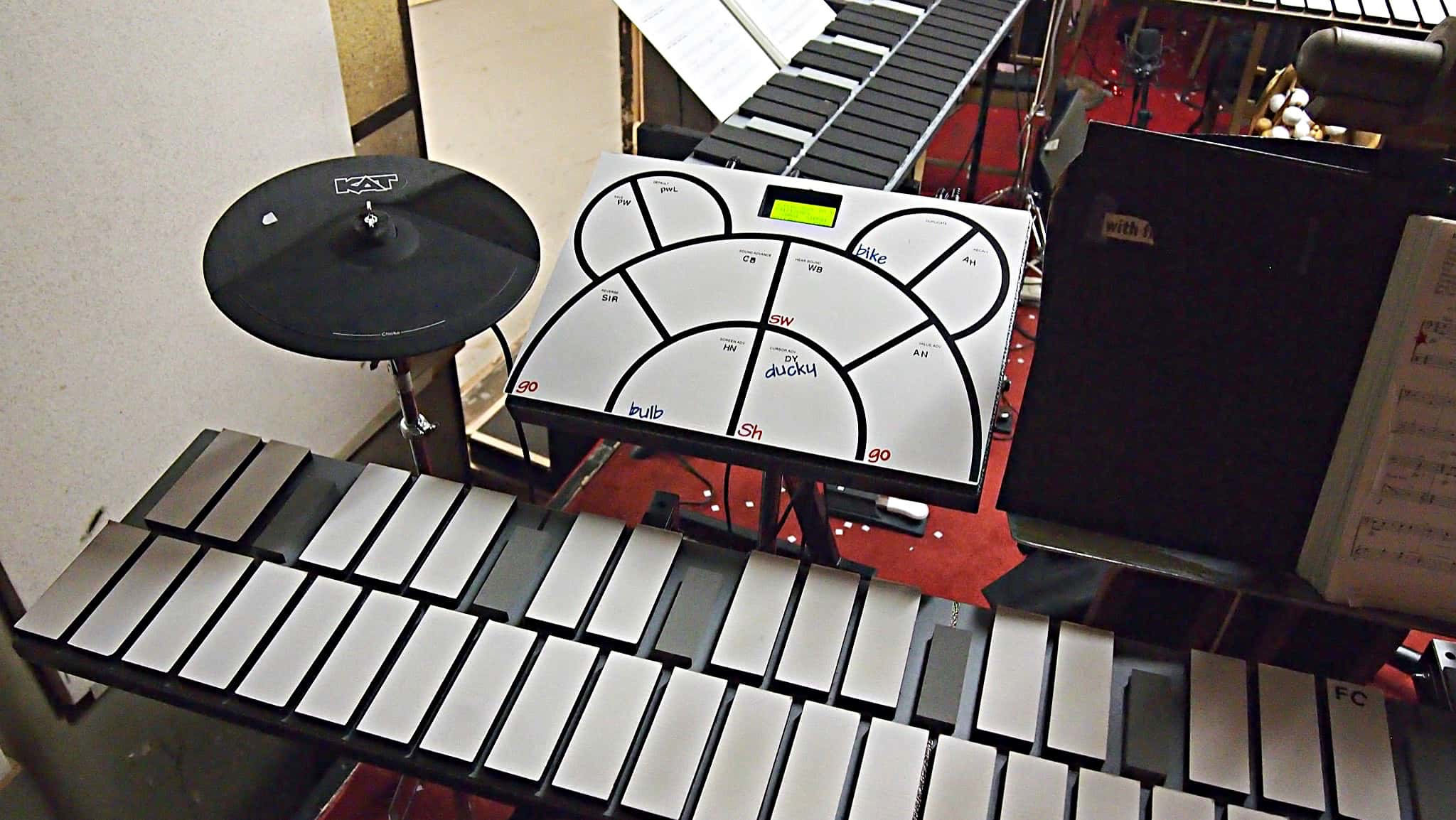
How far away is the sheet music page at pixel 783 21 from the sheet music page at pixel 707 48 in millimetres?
23

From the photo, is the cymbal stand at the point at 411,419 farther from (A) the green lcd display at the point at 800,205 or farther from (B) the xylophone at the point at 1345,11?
(B) the xylophone at the point at 1345,11

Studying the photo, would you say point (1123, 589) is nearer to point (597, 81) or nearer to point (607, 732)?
point (607, 732)

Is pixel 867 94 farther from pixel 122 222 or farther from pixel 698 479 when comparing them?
pixel 122 222

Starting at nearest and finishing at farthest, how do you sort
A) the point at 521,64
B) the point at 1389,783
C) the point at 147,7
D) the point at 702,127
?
1. the point at 1389,783
2. the point at 147,7
3. the point at 702,127
4. the point at 521,64

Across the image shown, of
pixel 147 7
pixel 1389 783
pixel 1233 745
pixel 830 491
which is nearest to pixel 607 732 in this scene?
pixel 1233 745

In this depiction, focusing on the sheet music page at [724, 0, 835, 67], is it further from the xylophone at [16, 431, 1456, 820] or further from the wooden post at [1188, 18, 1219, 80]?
the wooden post at [1188, 18, 1219, 80]

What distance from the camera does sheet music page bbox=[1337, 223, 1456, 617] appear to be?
990mm

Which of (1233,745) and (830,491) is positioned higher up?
A: (1233,745)

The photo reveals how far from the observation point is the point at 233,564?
126 cm

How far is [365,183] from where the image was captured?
1325 mm

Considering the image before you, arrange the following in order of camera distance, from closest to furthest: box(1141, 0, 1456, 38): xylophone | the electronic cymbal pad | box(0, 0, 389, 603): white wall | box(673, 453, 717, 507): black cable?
the electronic cymbal pad
box(0, 0, 389, 603): white wall
box(673, 453, 717, 507): black cable
box(1141, 0, 1456, 38): xylophone

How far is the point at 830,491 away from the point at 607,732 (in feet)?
4.32

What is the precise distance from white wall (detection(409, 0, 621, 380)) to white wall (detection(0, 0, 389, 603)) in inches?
33.1

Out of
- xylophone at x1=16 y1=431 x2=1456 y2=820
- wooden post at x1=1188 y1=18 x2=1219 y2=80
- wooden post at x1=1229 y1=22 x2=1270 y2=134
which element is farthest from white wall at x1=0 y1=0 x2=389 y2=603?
wooden post at x1=1188 y1=18 x2=1219 y2=80
